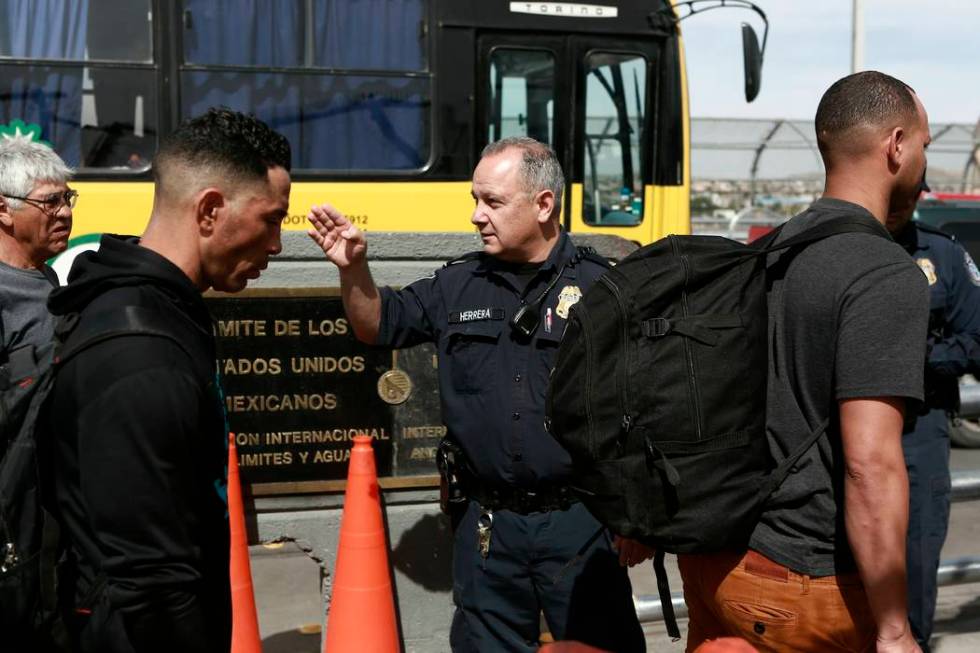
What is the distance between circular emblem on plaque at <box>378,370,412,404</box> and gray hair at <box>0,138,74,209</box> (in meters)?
1.31

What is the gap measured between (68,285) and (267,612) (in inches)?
152

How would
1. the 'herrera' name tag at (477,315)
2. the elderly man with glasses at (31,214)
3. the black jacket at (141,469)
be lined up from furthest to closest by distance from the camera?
the elderly man with glasses at (31,214)
the 'herrera' name tag at (477,315)
the black jacket at (141,469)

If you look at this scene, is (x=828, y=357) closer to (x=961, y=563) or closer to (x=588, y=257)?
(x=588, y=257)

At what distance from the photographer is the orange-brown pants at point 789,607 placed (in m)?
2.28

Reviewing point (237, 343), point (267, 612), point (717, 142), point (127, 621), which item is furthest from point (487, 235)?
point (717, 142)

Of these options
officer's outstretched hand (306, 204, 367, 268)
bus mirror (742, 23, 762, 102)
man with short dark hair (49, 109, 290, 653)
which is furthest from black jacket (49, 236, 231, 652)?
bus mirror (742, 23, 762, 102)

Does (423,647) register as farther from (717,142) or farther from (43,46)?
(717,142)

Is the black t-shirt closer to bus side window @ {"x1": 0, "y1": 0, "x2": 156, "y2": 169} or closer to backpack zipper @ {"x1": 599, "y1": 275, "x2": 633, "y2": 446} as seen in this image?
backpack zipper @ {"x1": 599, "y1": 275, "x2": 633, "y2": 446}

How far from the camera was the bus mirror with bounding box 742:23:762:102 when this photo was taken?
30.1ft

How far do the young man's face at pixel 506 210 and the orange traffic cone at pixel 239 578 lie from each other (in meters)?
1.28

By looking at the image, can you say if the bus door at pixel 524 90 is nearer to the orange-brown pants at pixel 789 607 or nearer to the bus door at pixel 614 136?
the bus door at pixel 614 136

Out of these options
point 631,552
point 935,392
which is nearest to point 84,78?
point 935,392

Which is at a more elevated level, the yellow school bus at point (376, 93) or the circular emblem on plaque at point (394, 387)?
the yellow school bus at point (376, 93)

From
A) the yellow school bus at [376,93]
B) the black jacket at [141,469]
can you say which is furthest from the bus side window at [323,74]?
the black jacket at [141,469]
